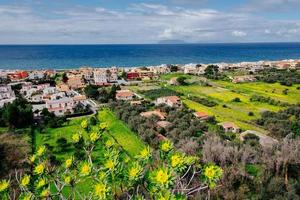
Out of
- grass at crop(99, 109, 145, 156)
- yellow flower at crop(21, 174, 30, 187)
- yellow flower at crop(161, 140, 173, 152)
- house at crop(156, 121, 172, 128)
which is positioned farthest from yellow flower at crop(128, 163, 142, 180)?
house at crop(156, 121, 172, 128)

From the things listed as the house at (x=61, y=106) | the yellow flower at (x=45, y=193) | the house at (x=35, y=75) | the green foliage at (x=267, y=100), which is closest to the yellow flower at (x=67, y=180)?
the yellow flower at (x=45, y=193)

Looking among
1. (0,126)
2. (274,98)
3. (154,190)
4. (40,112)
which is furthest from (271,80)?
(154,190)

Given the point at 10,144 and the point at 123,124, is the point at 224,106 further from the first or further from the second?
the point at 10,144

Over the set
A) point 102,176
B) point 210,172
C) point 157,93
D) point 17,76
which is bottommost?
point 17,76

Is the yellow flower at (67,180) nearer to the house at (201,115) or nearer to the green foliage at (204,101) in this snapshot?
the house at (201,115)

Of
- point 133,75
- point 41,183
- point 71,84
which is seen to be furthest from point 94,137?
point 133,75

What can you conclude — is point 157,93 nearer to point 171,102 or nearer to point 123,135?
point 171,102
